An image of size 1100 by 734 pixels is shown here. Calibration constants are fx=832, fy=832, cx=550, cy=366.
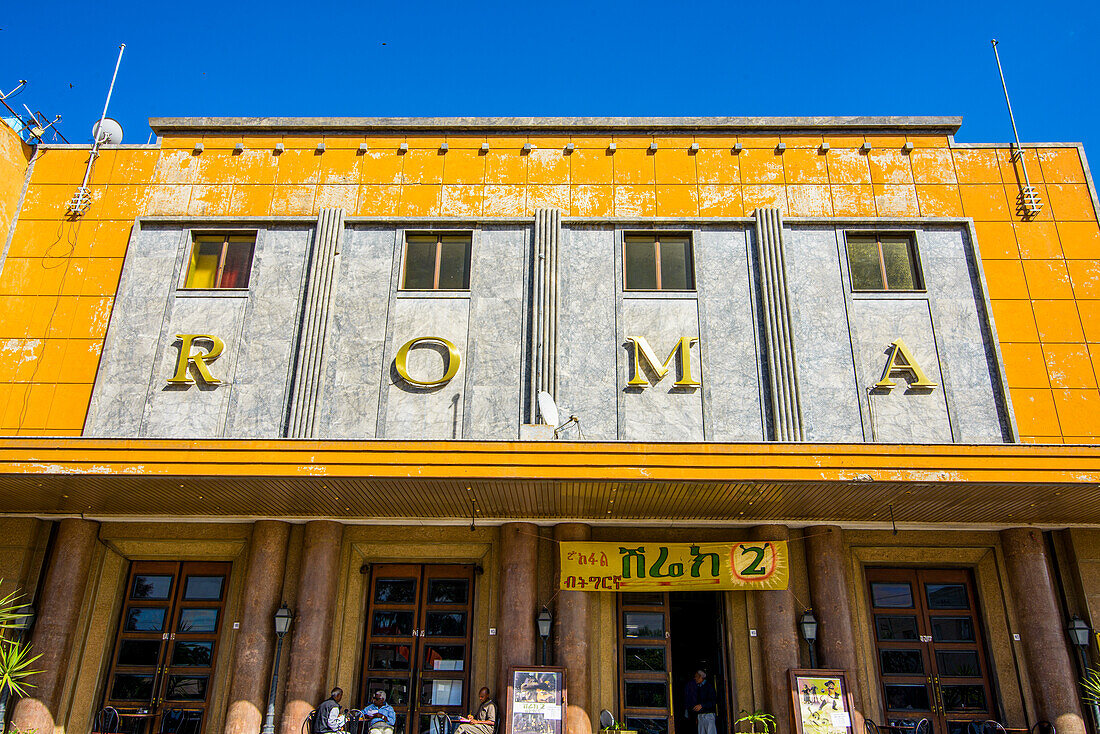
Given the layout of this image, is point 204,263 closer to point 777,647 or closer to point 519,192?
point 519,192

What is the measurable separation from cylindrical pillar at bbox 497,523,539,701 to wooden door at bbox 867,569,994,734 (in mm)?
6509

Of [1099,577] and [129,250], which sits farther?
[129,250]

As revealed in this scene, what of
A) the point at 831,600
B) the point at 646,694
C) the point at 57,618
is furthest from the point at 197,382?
the point at 831,600

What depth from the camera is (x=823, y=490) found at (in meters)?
13.6

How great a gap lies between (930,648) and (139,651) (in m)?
14.9

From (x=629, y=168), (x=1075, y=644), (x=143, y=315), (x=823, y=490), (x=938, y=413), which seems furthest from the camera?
(x=629, y=168)

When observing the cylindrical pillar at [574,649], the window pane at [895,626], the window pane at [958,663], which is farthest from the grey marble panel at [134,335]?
the window pane at [958,663]

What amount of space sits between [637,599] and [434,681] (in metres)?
4.09

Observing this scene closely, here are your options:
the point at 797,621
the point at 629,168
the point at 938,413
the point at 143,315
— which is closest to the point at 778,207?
the point at 629,168

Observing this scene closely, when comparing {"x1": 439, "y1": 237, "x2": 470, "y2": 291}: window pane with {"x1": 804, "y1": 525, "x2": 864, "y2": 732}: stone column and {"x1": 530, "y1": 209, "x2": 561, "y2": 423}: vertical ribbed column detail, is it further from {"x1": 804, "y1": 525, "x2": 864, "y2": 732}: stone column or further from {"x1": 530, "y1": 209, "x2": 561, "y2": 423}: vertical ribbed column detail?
{"x1": 804, "y1": 525, "x2": 864, "y2": 732}: stone column

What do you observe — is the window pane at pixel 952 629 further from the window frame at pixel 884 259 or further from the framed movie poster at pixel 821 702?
the window frame at pixel 884 259

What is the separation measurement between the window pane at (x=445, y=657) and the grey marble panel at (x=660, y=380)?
201 inches

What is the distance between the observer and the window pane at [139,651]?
15758mm

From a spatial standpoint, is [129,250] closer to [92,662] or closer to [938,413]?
[92,662]
